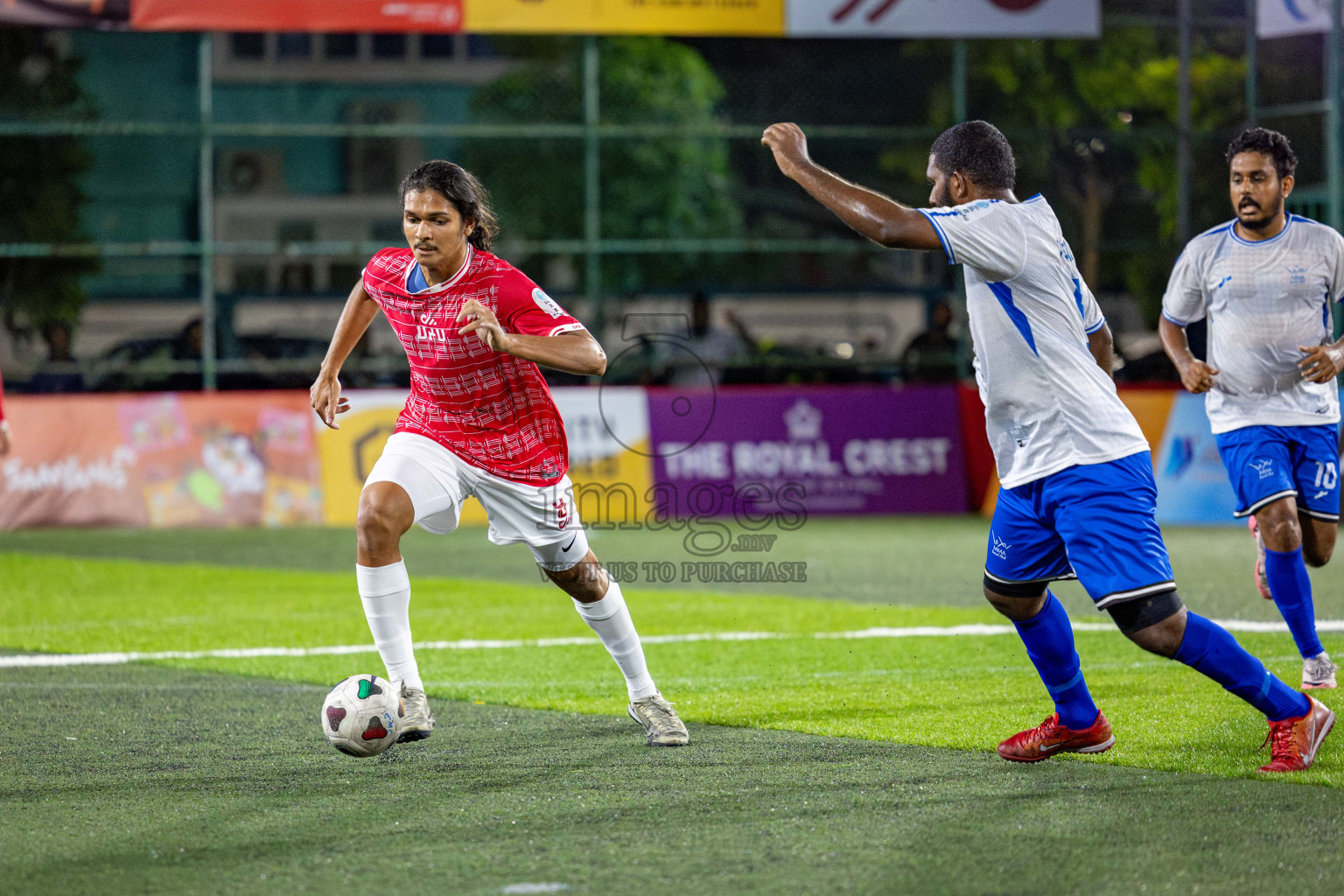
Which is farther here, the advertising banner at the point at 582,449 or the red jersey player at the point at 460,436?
the advertising banner at the point at 582,449

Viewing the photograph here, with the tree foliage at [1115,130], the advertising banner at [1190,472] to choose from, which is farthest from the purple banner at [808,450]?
the tree foliage at [1115,130]

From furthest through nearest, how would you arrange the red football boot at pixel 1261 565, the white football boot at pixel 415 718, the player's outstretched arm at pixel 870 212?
the red football boot at pixel 1261 565, the white football boot at pixel 415 718, the player's outstretched arm at pixel 870 212

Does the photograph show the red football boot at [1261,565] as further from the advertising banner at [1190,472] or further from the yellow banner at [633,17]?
the yellow banner at [633,17]

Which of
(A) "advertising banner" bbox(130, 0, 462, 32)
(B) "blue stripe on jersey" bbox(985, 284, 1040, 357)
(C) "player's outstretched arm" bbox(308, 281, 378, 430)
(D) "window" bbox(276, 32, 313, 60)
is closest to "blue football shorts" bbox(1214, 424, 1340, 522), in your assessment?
(B) "blue stripe on jersey" bbox(985, 284, 1040, 357)

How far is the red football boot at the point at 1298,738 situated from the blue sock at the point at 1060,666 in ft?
2.01

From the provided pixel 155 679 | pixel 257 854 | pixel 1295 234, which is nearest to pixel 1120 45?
pixel 1295 234

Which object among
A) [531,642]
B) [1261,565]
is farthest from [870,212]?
[531,642]

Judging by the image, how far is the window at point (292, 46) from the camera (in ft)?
100

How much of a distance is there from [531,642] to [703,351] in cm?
1024

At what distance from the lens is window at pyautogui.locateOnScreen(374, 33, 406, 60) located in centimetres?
3066

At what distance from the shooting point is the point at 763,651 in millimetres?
8711

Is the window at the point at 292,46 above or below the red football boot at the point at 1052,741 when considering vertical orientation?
above

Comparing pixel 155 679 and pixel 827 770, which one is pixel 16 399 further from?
pixel 827 770

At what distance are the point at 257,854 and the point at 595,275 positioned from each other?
1434cm
